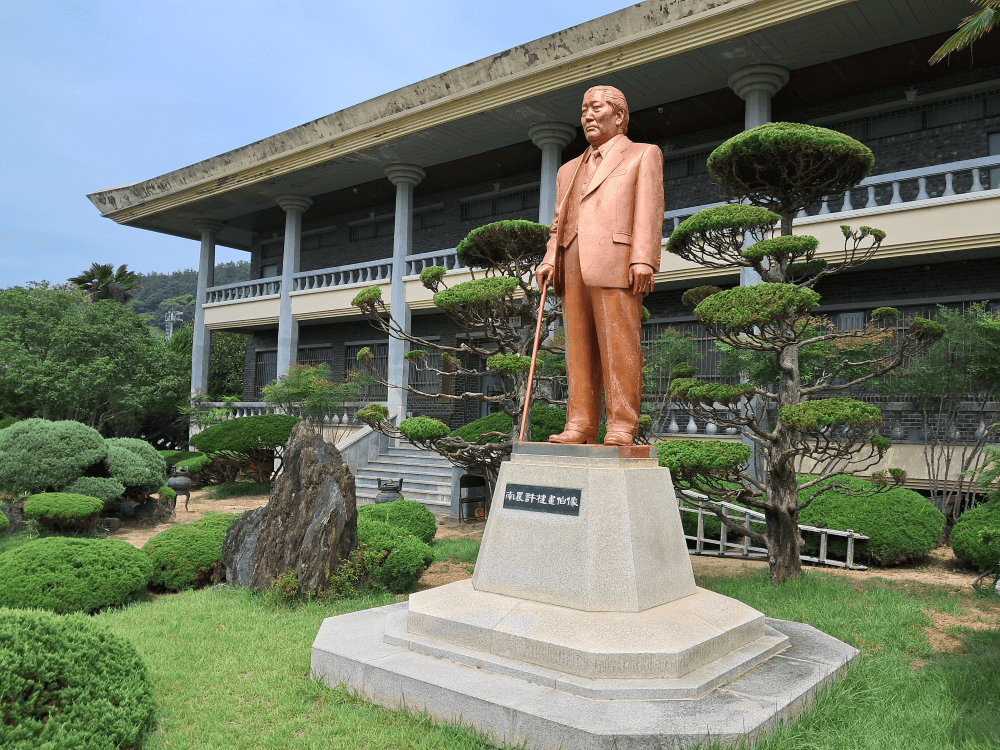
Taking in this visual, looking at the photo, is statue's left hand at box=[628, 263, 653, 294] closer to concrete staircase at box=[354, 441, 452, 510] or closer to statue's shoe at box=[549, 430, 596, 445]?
statue's shoe at box=[549, 430, 596, 445]

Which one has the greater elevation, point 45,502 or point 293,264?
point 293,264

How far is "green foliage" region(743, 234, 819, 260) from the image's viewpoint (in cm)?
695

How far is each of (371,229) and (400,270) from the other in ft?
16.1

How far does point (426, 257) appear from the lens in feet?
54.3

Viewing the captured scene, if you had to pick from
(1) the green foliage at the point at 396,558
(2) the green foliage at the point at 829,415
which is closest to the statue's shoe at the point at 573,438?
(2) the green foliage at the point at 829,415

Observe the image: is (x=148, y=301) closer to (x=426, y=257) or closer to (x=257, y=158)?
(x=257, y=158)

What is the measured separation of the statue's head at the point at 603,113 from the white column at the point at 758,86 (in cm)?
756

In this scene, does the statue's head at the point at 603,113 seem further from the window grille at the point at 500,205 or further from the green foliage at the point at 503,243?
the window grille at the point at 500,205

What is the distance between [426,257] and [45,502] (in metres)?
9.20

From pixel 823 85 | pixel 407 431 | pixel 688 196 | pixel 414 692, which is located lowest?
pixel 414 692

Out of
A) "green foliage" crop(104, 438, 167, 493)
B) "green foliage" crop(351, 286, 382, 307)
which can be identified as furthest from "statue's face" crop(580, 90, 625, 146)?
"green foliage" crop(104, 438, 167, 493)

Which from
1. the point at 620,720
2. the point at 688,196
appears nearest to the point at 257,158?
the point at 688,196

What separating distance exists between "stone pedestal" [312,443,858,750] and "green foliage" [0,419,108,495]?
334 inches

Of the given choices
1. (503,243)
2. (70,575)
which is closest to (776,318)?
(503,243)
